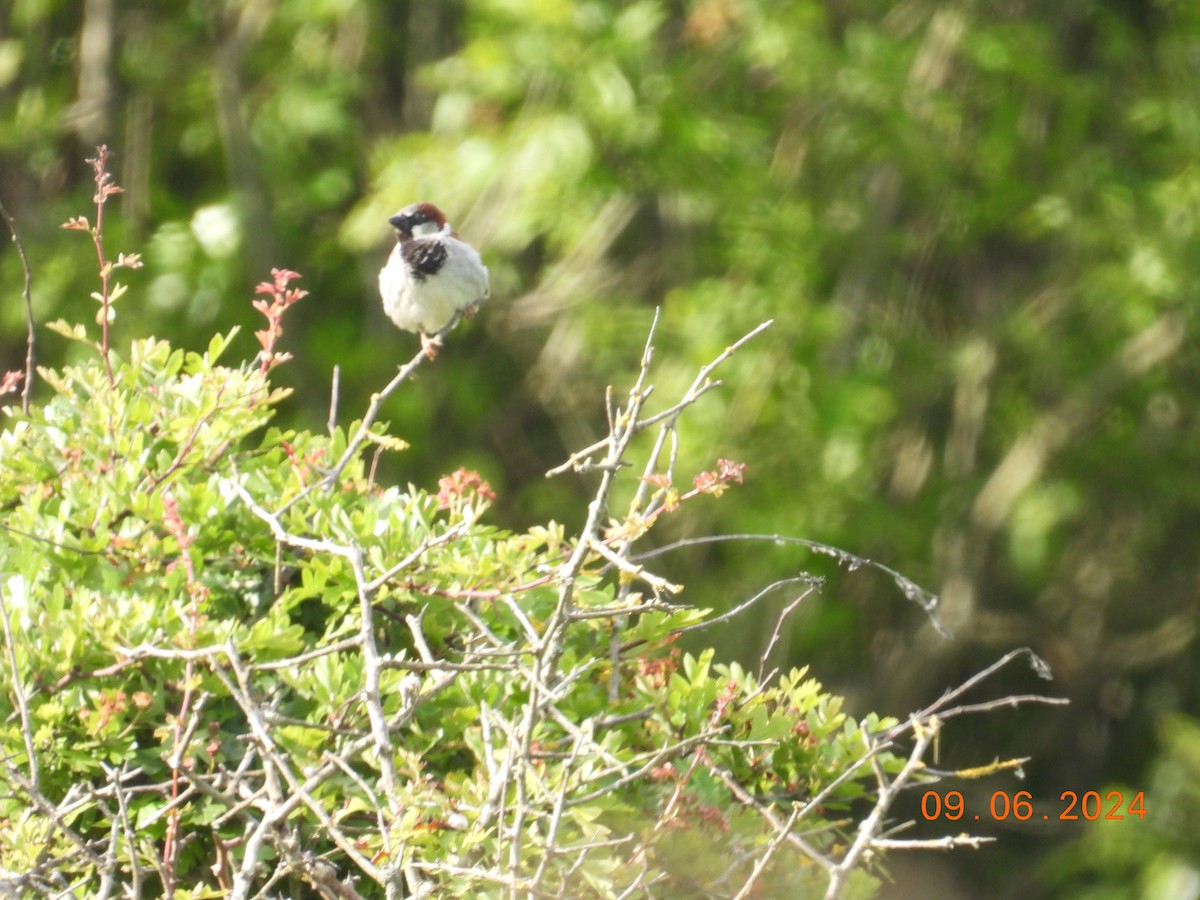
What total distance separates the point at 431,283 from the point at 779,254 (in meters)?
2.20

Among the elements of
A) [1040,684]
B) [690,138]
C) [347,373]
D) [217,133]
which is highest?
[690,138]

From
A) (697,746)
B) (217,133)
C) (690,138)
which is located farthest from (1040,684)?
(697,746)

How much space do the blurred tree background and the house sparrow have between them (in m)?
1.41

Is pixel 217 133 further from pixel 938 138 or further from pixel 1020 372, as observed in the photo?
pixel 1020 372

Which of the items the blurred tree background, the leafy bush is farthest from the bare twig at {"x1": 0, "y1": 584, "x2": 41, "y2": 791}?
the blurred tree background

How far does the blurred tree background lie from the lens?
6.43 m

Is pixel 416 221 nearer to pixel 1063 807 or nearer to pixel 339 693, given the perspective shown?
pixel 339 693

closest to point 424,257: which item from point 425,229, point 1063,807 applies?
point 425,229

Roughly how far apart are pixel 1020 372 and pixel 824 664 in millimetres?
1671

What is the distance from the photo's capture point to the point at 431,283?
4648 mm

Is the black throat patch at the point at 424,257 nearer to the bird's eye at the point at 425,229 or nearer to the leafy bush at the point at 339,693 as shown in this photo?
the bird's eye at the point at 425,229

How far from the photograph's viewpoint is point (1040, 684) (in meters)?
8.45

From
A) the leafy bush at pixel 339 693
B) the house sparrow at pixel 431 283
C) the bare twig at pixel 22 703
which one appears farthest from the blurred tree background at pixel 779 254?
the bare twig at pixel 22 703

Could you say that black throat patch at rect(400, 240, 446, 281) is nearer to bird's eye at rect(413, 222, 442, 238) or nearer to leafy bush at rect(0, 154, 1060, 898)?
bird's eye at rect(413, 222, 442, 238)
